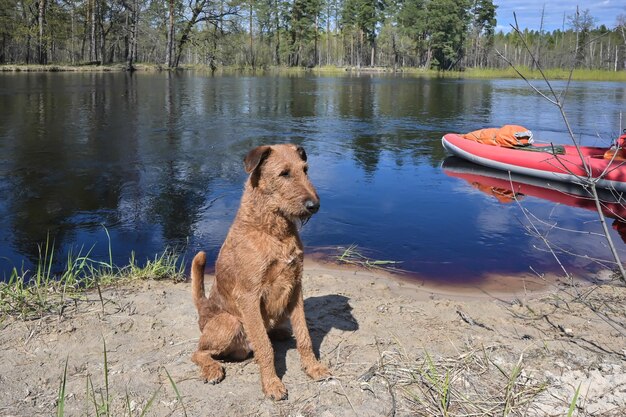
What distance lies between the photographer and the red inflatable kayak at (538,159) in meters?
10.4

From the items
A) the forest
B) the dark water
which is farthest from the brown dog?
the forest

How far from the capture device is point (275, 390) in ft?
10.4

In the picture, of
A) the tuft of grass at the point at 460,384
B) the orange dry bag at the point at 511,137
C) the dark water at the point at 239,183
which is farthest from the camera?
the orange dry bag at the point at 511,137

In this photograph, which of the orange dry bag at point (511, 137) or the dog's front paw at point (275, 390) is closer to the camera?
the dog's front paw at point (275, 390)

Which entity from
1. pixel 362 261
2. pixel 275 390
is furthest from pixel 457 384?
pixel 362 261

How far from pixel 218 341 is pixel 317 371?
670 millimetres

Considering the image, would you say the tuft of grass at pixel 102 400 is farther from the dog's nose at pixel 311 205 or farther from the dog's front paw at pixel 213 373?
the dog's nose at pixel 311 205

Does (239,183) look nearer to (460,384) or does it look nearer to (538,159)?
(538,159)

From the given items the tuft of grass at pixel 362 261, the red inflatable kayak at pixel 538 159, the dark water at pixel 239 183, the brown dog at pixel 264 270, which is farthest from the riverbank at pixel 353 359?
the red inflatable kayak at pixel 538 159

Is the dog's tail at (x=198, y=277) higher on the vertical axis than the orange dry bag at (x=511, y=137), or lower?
lower

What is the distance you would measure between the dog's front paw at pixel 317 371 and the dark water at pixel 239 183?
3.42 meters

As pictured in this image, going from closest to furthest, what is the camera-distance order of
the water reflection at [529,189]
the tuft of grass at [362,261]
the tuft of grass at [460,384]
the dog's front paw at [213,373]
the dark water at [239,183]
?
the tuft of grass at [460,384] < the dog's front paw at [213,373] < the tuft of grass at [362,261] < the dark water at [239,183] < the water reflection at [529,189]

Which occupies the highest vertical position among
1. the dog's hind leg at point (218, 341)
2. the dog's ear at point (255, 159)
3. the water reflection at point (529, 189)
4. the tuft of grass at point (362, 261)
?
the dog's ear at point (255, 159)

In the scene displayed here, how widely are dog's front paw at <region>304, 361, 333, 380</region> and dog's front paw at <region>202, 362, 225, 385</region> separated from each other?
55 cm
